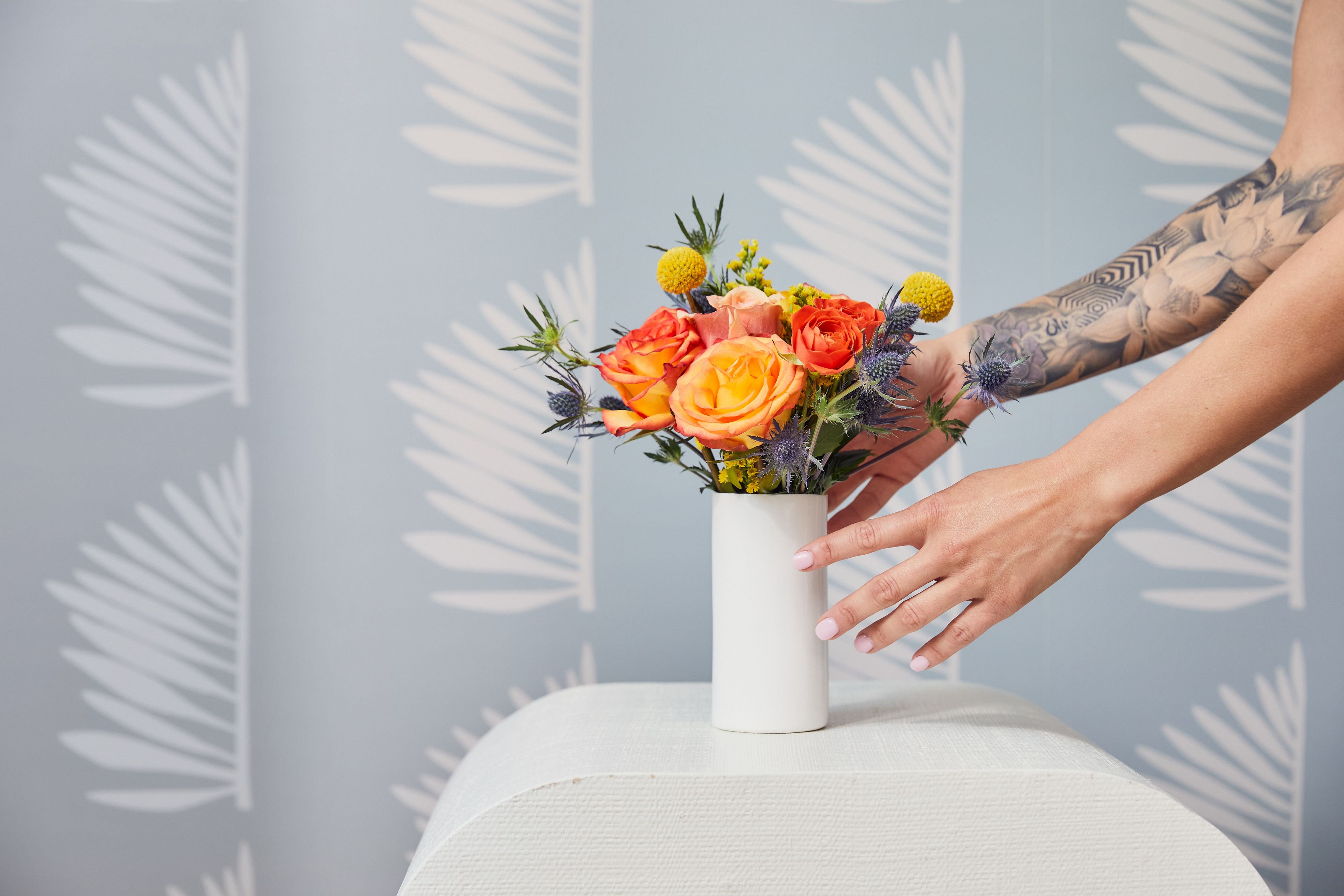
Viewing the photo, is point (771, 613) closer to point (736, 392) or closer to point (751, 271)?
point (736, 392)

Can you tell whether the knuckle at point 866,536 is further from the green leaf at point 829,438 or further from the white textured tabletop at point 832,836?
the white textured tabletop at point 832,836

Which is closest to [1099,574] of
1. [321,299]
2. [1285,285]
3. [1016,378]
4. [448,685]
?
[1016,378]

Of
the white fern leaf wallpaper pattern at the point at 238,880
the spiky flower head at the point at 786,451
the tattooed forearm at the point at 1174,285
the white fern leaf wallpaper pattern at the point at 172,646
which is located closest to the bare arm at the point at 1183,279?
the tattooed forearm at the point at 1174,285

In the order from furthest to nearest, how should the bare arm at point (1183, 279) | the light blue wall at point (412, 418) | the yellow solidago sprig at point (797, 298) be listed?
the light blue wall at point (412, 418), the bare arm at point (1183, 279), the yellow solidago sprig at point (797, 298)

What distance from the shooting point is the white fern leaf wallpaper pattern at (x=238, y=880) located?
1.27m

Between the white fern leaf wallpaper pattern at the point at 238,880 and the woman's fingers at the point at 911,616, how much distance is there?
1.06 m

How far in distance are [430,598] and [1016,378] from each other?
90 cm

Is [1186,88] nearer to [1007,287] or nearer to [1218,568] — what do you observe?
[1007,287]

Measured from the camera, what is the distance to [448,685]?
51.0 inches

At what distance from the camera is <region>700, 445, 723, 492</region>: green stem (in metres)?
0.76

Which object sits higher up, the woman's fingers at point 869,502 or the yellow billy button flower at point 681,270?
the yellow billy button flower at point 681,270

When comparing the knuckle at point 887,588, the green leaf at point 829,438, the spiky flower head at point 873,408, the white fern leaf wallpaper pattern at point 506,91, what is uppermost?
the white fern leaf wallpaper pattern at point 506,91

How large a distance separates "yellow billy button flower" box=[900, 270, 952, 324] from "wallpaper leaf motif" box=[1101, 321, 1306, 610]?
755mm

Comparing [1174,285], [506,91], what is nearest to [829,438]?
[1174,285]
